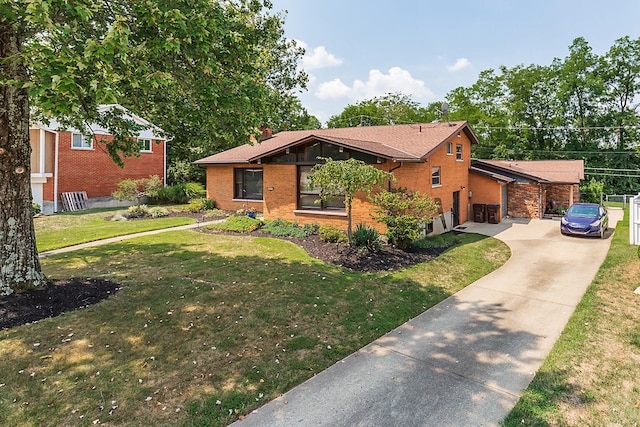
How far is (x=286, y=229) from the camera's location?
14.8 m

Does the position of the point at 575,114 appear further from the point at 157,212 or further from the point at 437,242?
the point at 157,212

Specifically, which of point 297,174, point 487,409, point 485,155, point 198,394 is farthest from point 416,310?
point 485,155

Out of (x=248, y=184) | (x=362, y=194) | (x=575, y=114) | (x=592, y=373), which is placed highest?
(x=575, y=114)

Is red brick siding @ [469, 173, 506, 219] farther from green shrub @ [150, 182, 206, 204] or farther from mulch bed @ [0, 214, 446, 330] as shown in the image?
green shrub @ [150, 182, 206, 204]

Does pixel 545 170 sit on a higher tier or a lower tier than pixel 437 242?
higher

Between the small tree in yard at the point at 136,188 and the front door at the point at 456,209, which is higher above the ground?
the small tree in yard at the point at 136,188

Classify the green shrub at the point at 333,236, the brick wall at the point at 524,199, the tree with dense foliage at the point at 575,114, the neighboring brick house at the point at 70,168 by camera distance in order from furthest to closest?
1. the tree with dense foliage at the point at 575,114
2. the brick wall at the point at 524,199
3. the neighboring brick house at the point at 70,168
4. the green shrub at the point at 333,236

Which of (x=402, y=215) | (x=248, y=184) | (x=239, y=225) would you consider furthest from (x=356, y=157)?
(x=248, y=184)

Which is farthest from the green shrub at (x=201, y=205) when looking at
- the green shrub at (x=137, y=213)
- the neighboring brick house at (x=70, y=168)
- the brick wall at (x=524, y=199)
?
the brick wall at (x=524, y=199)

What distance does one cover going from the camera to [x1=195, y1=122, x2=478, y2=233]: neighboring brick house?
46.8ft

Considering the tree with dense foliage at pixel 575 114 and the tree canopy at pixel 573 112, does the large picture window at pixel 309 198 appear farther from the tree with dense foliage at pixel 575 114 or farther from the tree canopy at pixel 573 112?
the tree with dense foliage at pixel 575 114

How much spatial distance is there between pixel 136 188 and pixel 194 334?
57.4 ft

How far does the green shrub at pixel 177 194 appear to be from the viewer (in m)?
23.5

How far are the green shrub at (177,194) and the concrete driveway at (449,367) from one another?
19789 mm
